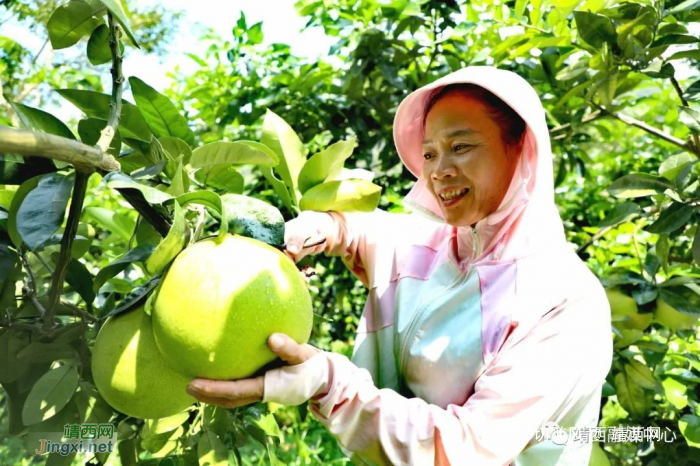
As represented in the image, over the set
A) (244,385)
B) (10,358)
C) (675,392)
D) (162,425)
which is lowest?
(675,392)

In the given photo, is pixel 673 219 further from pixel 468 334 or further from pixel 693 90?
pixel 468 334

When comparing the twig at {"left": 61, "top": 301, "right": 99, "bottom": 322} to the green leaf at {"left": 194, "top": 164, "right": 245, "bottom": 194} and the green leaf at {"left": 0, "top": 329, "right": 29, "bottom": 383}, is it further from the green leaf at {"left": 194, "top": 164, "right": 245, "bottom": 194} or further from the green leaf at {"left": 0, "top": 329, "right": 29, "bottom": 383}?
the green leaf at {"left": 194, "top": 164, "right": 245, "bottom": 194}

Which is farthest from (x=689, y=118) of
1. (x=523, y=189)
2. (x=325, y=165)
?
(x=325, y=165)

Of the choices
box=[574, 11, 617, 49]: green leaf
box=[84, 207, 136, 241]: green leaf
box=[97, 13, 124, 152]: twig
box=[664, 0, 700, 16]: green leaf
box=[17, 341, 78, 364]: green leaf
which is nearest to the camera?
box=[97, 13, 124, 152]: twig

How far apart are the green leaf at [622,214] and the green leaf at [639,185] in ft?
0.17

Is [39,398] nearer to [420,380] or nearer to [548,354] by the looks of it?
[420,380]

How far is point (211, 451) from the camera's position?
3.62ft

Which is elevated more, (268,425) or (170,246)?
(170,246)

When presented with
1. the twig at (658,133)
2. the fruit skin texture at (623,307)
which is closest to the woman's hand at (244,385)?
the fruit skin texture at (623,307)

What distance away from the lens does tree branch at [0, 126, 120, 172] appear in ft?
1.77

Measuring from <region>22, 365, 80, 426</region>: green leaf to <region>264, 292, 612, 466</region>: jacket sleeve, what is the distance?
0.35 meters

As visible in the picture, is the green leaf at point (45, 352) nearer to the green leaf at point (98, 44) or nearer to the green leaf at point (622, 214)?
the green leaf at point (98, 44)

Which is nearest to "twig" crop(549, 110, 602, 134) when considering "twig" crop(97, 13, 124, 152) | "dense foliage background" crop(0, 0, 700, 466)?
"dense foliage background" crop(0, 0, 700, 466)

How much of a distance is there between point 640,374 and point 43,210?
4.89 ft
